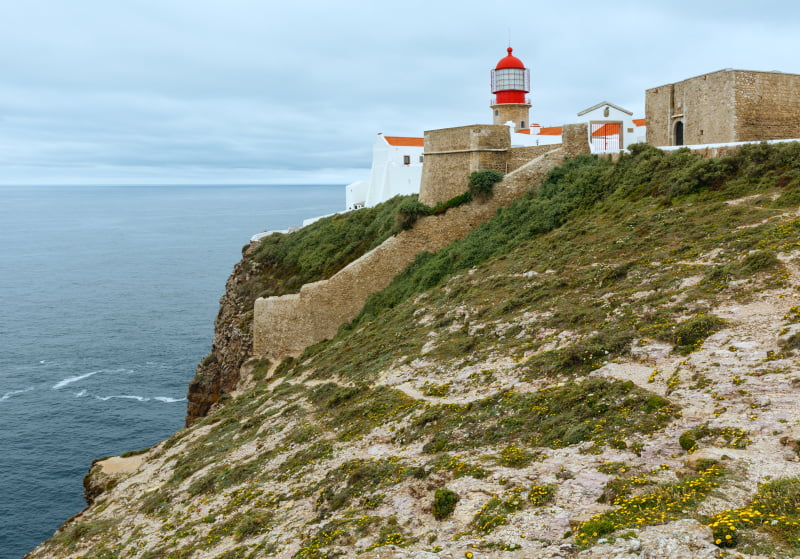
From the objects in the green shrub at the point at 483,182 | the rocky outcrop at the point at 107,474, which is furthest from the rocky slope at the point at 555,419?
the green shrub at the point at 483,182

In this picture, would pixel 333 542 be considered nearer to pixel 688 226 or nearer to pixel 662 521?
pixel 662 521

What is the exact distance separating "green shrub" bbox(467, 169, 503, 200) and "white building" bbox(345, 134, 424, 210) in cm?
1585

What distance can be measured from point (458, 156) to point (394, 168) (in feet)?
57.7

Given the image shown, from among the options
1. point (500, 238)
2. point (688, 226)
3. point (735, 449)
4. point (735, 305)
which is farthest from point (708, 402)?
point (500, 238)

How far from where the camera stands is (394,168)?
47.2 metres

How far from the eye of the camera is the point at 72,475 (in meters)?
31.7

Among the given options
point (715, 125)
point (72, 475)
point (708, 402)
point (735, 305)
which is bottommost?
point (72, 475)

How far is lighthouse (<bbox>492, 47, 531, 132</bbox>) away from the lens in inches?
1597

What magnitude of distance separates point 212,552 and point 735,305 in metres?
10.9

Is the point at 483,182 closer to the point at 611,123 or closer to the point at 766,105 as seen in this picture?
the point at 611,123

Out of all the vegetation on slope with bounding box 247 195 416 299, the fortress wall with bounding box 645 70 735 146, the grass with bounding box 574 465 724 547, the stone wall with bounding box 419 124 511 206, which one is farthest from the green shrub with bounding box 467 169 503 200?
the grass with bounding box 574 465 724 547

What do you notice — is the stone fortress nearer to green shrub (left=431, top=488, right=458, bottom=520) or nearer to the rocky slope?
the rocky slope

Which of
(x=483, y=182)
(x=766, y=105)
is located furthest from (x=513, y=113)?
(x=766, y=105)

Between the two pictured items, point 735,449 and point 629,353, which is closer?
point 735,449
